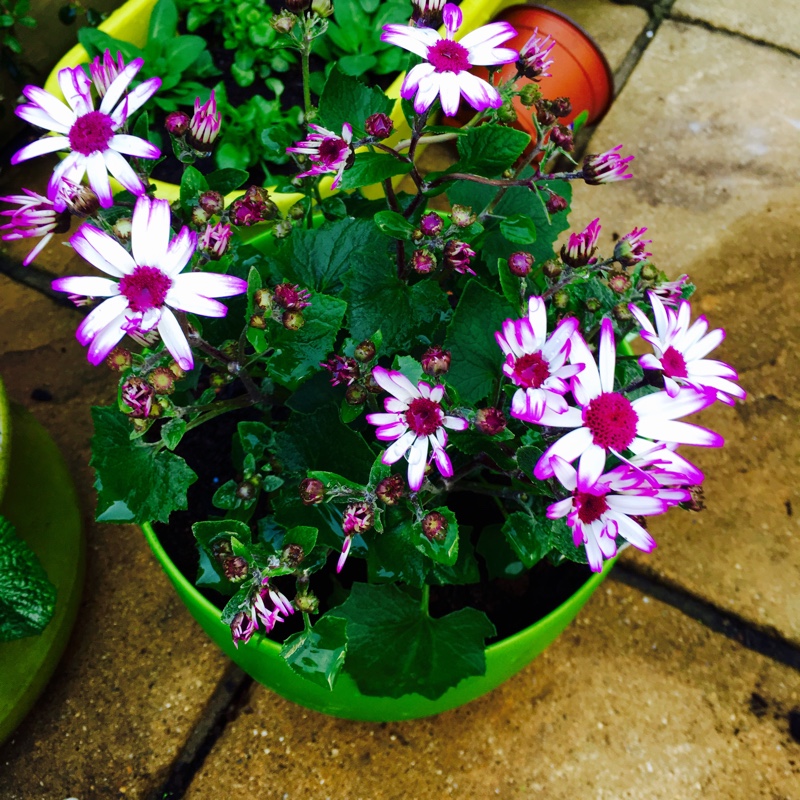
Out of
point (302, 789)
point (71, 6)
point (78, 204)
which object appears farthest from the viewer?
point (71, 6)

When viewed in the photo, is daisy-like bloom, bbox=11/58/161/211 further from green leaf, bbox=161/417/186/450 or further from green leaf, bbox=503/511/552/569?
green leaf, bbox=503/511/552/569

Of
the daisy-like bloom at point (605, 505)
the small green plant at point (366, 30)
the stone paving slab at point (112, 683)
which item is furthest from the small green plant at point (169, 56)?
the daisy-like bloom at point (605, 505)

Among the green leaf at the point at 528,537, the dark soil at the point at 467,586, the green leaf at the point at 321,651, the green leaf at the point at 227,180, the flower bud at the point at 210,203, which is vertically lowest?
the dark soil at the point at 467,586

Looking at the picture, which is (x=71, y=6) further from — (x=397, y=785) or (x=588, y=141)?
(x=397, y=785)

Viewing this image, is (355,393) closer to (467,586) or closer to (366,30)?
(467,586)

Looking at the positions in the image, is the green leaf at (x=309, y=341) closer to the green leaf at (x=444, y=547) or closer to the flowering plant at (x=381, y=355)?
the flowering plant at (x=381, y=355)

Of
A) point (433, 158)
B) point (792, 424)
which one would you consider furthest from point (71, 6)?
point (792, 424)

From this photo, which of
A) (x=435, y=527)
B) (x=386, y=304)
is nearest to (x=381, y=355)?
(x=386, y=304)
